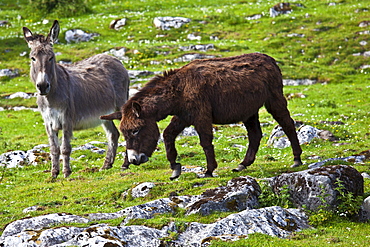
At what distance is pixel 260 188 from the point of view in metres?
11.6

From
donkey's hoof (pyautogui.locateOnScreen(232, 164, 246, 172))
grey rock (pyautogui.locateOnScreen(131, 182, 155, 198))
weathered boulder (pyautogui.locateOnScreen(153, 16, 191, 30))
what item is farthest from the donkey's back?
weathered boulder (pyautogui.locateOnScreen(153, 16, 191, 30))

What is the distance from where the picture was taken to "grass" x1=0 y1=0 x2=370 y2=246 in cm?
1257

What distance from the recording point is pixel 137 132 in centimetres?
1259

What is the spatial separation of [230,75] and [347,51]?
1060 inches

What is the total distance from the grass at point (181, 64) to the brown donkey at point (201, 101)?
1303 mm

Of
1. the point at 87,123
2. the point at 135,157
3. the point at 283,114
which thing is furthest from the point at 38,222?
the point at 283,114

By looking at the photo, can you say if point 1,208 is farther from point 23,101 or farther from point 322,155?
point 23,101

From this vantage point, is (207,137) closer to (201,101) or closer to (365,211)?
(201,101)

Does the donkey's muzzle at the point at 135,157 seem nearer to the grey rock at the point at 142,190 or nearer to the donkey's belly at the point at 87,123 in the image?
the grey rock at the point at 142,190

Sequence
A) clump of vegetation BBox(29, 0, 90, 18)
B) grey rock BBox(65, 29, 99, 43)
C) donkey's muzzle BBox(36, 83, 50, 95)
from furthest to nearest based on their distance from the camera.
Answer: clump of vegetation BBox(29, 0, 90, 18), grey rock BBox(65, 29, 99, 43), donkey's muzzle BBox(36, 83, 50, 95)

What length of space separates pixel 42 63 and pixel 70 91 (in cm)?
198

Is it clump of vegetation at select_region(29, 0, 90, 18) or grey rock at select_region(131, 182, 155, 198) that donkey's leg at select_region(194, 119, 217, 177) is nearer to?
grey rock at select_region(131, 182, 155, 198)

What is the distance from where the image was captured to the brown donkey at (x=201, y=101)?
12680mm

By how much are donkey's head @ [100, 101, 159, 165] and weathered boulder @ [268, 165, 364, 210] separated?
3.57 metres
